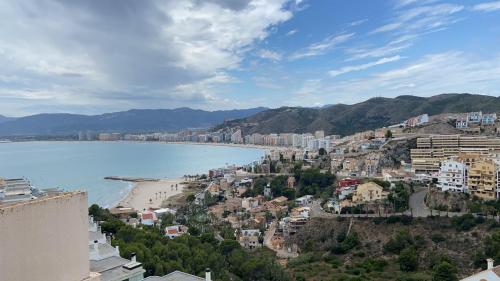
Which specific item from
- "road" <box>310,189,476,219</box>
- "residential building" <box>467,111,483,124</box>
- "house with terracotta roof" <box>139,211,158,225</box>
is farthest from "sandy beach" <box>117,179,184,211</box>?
"residential building" <box>467,111,483,124</box>

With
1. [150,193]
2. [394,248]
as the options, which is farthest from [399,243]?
[150,193]

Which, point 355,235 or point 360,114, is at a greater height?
point 360,114

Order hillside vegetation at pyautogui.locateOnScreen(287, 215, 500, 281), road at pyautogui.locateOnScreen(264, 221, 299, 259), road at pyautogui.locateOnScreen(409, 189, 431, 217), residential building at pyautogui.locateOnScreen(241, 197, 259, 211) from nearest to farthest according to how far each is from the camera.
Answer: hillside vegetation at pyautogui.locateOnScreen(287, 215, 500, 281), road at pyautogui.locateOnScreen(264, 221, 299, 259), road at pyautogui.locateOnScreen(409, 189, 431, 217), residential building at pyautogui.locateOnScreen(241, 197, 259, 211)

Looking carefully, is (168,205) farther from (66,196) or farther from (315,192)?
(66,196)

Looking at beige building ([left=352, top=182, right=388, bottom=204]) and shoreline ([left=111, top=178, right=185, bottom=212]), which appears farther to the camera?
shoreline ([left=111, top=178, right=185, bottom=212])

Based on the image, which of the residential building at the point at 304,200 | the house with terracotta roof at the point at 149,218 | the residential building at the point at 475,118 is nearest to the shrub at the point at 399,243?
the residential building at the point at 304,200

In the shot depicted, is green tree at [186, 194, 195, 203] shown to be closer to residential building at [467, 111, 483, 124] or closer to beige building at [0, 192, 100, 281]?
residential building at [467, 111, 483, 124]

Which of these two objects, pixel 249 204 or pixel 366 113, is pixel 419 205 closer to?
pixel 249 204

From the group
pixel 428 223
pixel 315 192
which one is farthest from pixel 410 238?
pixel 315 192
